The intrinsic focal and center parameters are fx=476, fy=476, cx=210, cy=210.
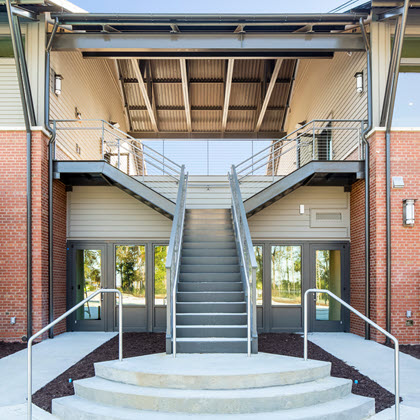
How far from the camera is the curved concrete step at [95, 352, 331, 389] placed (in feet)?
18.8

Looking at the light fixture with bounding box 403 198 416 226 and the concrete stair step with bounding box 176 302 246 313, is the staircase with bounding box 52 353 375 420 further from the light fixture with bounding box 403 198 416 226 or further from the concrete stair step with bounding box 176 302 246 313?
the light fixture with bounding box 403 198 416 226

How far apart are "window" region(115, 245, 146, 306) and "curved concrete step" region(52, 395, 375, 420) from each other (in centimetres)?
630

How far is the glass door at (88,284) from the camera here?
1193cm

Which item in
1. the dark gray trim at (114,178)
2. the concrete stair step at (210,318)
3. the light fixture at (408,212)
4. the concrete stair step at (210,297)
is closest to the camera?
the concrete stair step at (210,318)

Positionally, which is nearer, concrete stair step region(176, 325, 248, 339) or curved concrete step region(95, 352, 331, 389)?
curved concrete step region(95, 352, 331, 389)

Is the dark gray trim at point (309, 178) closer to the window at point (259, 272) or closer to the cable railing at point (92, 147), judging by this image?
the window at point (259, 272)

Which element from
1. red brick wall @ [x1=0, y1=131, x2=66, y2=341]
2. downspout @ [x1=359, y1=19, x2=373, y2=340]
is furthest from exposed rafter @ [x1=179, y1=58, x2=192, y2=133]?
red brick wall @ [x1=0, y1=131, x2=66, y2=341]

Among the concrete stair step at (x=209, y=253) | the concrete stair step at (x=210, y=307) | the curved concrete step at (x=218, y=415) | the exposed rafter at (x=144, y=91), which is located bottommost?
the curved concrete step at (x=218, y=415)

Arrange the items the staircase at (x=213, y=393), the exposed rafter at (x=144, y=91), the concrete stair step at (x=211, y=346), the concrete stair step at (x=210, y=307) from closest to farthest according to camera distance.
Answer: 1. the staircase at (x=213, y=393)
2. the concrete stair step at (x=211, y=346)
3. the concrete stair step at (x=210, y=307)
4. the exposed rafter at (x=144, y=91)

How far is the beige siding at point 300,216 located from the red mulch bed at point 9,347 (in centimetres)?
591

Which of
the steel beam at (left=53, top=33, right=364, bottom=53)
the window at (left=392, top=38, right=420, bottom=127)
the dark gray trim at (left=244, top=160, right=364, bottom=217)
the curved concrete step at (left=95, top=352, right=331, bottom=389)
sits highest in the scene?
the steel beam at (left=53, top=33, right=364, bottom=53)

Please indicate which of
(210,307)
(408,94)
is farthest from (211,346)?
(408,94)

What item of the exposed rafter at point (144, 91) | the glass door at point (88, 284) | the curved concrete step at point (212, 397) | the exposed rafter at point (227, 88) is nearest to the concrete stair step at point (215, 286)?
the curved concrete step at point (212, 397)

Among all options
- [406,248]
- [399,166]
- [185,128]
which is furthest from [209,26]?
[185,128]
